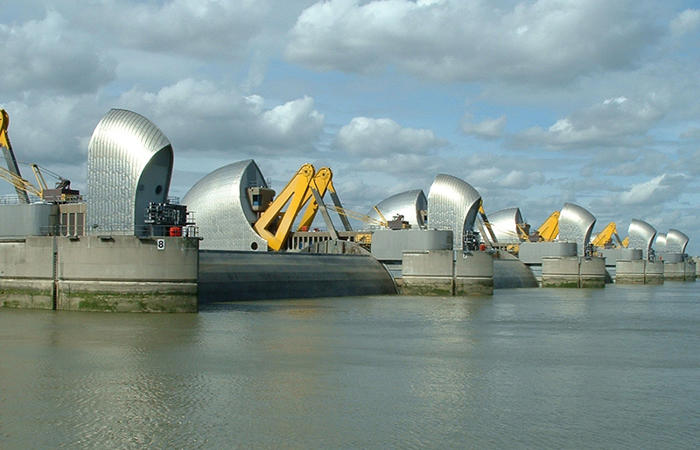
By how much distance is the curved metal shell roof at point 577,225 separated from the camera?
100 m

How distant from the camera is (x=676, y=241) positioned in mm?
158750

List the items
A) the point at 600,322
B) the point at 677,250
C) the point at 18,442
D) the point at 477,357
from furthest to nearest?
the point at 677,250, the point at 600,322, the point at 477,357, the point at 18,442

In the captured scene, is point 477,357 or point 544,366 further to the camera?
point 477,357

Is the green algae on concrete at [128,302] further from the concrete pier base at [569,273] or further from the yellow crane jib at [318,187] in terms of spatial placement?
the concrete pier base at [569,273]

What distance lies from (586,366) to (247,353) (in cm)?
921

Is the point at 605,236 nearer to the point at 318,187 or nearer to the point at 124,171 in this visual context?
the point at 318,187

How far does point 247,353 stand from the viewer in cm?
2344

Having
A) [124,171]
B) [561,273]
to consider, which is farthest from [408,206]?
[124,171]

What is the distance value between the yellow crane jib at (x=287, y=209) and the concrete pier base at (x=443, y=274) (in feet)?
34.2

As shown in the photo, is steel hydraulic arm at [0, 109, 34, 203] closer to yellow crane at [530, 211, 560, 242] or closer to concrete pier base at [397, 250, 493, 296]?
concrete pier base at [397, 250, 493, 296]

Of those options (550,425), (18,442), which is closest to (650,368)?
(550,425)

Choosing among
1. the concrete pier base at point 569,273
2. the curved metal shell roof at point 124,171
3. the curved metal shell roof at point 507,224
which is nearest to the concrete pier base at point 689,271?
the curved metal shell roof at point 507,224

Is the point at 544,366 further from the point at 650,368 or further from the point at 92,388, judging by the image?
the point at 92,388

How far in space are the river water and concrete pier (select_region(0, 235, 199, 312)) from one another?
101cm
